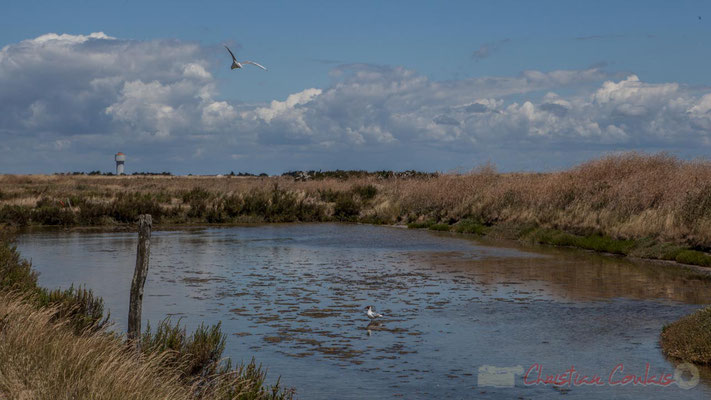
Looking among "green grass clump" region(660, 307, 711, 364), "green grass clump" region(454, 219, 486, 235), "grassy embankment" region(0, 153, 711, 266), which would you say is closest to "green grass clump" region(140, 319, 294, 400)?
"green grass clump" region(660, 307, 711, 364)

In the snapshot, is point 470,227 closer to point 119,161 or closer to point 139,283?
point 139,283

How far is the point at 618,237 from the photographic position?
28172 millimetres

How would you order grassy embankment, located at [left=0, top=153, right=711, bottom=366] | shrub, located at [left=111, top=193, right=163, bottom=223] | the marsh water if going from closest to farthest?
the marsh water
grassy embankment, located at [left=0, top=153, right=711, bottom=366]
shrub, located at [left=111, top=193, right=163, bottom=223]

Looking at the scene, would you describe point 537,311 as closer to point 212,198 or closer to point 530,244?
point 530,244

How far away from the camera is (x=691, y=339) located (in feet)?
38.3

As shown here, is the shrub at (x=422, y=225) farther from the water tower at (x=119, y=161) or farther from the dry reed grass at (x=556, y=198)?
the water tower at (x=119, y=161)

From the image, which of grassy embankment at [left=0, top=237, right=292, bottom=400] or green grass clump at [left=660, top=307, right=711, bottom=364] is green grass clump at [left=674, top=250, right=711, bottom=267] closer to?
green grass clump at [left=660, top=307, right=711, bottom=364]

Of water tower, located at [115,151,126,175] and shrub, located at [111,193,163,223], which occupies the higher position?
water tower, located at [115,151,126,175]

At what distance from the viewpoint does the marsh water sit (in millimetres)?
10828

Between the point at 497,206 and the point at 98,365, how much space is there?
31.7m

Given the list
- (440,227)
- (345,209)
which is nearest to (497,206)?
(440,227)

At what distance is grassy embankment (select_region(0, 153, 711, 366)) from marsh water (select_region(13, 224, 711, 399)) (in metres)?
2.01

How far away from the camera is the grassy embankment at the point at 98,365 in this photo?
23.2ft

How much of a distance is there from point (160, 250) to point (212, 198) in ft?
65.8
